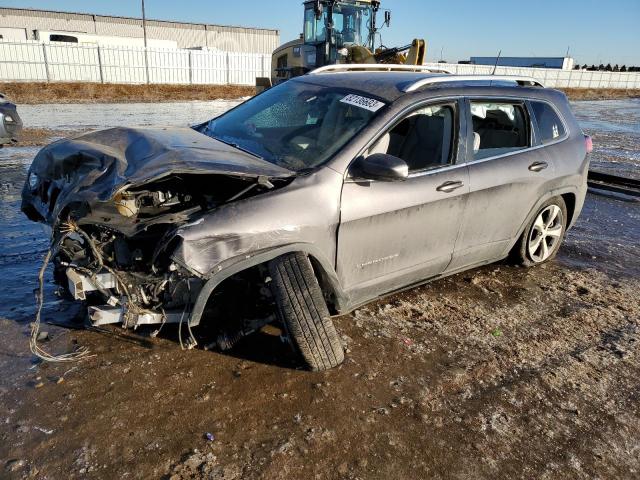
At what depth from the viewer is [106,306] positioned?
2.79 meters

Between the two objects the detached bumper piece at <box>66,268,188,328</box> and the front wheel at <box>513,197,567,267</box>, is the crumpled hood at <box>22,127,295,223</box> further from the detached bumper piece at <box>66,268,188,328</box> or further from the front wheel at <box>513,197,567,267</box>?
the front wheel at <box>513,197,567,267</box>

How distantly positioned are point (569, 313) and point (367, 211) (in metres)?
2.08

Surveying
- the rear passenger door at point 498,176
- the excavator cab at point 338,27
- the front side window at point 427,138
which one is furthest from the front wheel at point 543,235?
the excavator cab at point 338,27

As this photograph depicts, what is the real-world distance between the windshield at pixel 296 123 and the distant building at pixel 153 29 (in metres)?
49.1

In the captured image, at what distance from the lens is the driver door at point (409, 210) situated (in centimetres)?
314

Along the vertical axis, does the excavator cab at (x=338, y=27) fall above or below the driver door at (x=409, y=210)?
above

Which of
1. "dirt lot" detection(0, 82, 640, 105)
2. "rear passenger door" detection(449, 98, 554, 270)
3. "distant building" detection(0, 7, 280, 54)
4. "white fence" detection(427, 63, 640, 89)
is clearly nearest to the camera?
"rear passenger door" detection(449, 98, 554, 270)

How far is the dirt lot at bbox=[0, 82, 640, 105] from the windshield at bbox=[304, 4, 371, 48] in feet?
40.5

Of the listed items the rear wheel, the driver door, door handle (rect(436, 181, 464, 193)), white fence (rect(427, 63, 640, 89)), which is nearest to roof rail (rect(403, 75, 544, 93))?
the driver door

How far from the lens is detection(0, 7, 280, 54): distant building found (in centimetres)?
5088

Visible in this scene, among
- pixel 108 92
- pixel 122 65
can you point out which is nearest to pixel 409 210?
pixel 108 92

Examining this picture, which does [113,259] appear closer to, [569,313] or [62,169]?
[62,169]

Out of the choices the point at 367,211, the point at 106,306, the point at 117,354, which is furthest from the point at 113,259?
the point at 367,211

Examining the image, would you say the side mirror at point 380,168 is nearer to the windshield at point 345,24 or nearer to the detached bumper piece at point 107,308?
the detached bumper piece at point 107,308
